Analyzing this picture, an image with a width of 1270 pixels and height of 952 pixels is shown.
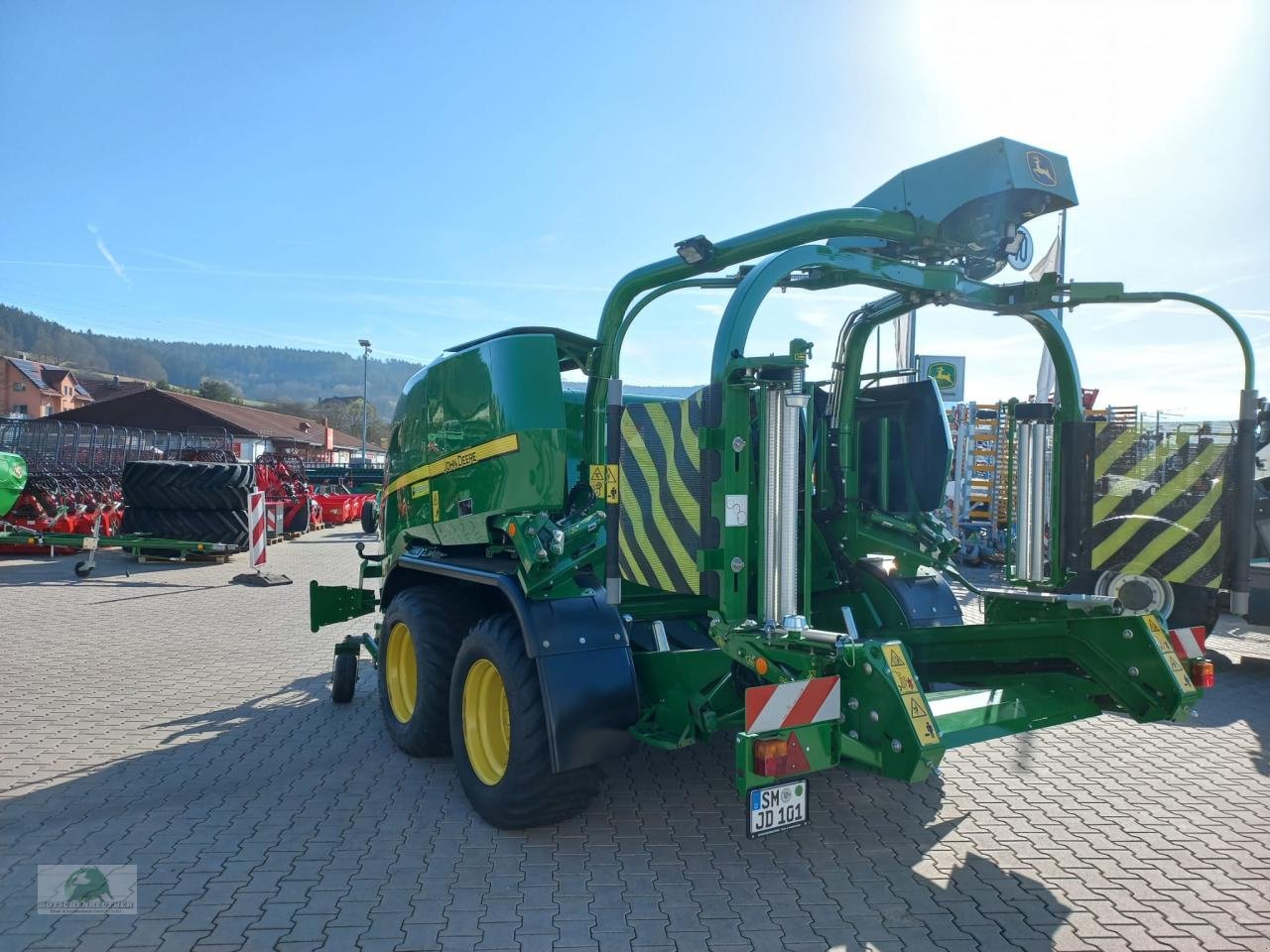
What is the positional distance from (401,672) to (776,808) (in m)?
3.51

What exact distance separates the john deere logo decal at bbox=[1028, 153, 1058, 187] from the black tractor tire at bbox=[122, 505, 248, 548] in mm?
14339

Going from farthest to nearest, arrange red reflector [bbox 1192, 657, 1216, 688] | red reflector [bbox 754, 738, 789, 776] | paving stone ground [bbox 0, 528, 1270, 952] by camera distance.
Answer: red reflector [bbox 1192, 657, 1216, 688], paving stone ground [bbox 0, 528, 1270, 952], red reflector [bbox 754, 738, 789, 776]

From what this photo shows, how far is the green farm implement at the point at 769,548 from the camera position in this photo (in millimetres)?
3330

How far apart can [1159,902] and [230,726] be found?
5.50 m

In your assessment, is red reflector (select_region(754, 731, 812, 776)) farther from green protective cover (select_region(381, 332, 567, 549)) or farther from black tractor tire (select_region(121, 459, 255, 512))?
black tractor tire (select_region(121, 459, 255, 512))

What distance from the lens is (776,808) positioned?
3.08 metres

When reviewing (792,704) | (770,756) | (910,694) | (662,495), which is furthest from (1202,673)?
(662,495)

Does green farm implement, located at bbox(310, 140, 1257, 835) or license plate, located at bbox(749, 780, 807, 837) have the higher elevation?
green farm implement, located at bbox(310, 140, 1257, 835)

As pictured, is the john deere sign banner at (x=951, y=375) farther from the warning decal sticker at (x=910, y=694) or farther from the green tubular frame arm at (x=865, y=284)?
the warning decal sticker at (x=910, y=694)

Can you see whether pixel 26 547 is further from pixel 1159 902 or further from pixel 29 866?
pixel 1159 902

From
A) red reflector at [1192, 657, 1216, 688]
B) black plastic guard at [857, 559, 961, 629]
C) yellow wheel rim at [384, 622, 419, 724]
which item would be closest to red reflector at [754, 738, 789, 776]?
black plastic guard at [857, 559, 961, 629]

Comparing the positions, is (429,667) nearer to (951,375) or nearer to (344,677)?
(344,677)

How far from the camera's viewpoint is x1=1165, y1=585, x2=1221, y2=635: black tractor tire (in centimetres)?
754

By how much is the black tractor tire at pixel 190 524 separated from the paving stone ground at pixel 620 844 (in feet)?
28.6
